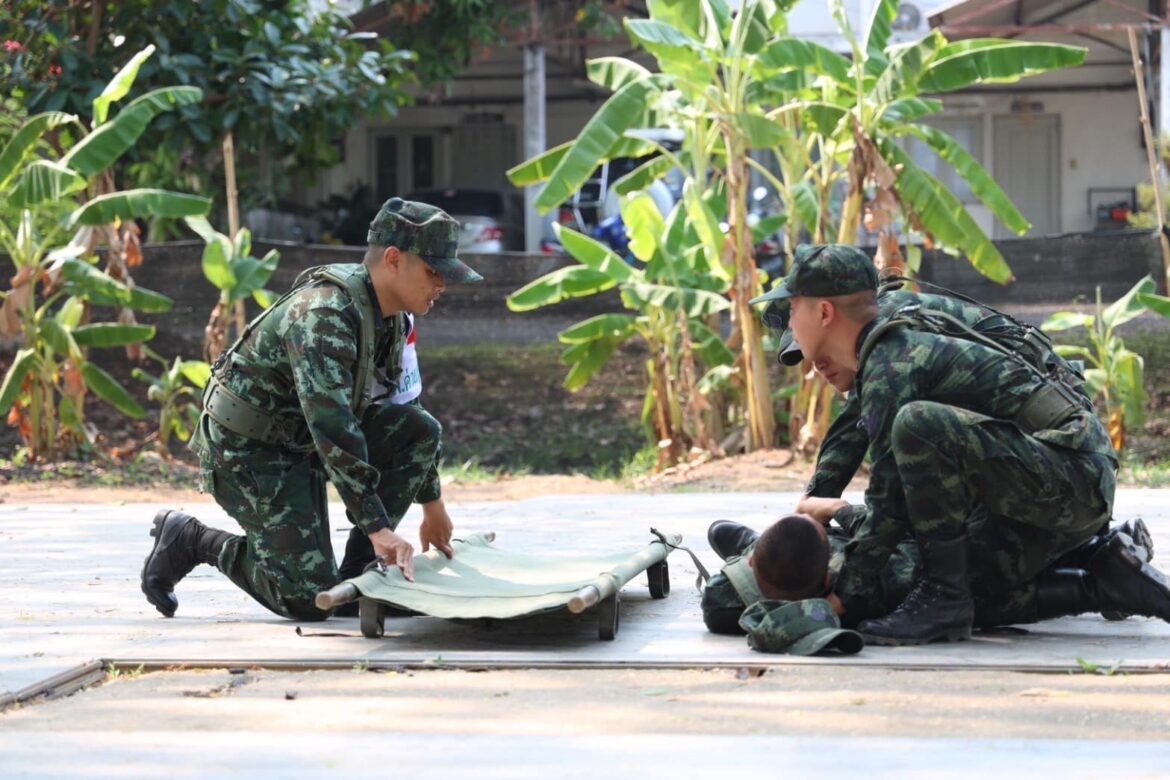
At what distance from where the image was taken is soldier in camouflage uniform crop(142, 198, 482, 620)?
439cm

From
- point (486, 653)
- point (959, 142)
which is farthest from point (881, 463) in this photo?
point (959, 142)

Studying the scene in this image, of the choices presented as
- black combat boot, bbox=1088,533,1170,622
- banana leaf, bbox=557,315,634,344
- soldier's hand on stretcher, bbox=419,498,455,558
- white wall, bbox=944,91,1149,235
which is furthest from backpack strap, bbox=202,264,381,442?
white wall, bbox=944,91,1149,235

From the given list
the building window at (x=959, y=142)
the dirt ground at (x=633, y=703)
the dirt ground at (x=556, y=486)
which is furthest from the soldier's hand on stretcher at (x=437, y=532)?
the building window at (x=959, y=142)

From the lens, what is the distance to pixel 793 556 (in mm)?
4121

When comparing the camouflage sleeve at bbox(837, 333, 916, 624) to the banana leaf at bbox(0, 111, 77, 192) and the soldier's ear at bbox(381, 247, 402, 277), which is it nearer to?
the soldier's ear at bbox(381, 247, 402, 277)

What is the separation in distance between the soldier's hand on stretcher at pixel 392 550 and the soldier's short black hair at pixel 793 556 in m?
0.95

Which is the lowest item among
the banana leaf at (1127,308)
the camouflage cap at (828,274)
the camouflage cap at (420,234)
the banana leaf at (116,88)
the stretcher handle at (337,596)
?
the stretcher handle at (337,596)

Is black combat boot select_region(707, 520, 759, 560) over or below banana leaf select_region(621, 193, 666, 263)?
below

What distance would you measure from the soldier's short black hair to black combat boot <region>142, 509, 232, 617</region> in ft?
5.54

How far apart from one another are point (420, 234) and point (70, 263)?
6.66m

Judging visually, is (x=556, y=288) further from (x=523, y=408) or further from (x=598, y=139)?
(x=523, y=408)

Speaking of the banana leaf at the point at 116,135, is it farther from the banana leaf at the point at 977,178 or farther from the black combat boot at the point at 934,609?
the black combat boot at the point at 934,609

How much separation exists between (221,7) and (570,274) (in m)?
4.14

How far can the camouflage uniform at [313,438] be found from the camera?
4379 millimetres
